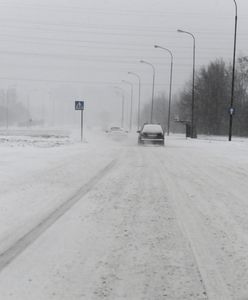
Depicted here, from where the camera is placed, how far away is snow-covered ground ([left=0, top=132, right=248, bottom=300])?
5254 mm

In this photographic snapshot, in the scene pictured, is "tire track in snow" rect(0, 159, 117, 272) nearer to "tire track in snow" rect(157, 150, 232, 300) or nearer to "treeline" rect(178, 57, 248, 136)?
"tire track in snow" rect(157, 150, 232, 300)

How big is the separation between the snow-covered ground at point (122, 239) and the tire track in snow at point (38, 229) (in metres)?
0.01

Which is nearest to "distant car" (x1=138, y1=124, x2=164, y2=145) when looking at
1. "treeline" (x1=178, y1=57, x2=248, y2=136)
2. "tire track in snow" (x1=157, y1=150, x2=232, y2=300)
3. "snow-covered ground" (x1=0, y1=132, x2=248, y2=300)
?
"snow-covered ground" (x1=0, y1=132, x2=248, y2=300)

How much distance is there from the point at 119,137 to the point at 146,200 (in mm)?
42948

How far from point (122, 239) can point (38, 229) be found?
1.34m

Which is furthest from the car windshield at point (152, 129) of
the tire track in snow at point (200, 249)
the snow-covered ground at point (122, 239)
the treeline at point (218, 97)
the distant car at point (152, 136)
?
the treeline at point (218, 97)

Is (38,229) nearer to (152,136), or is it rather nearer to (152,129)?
(152,136)

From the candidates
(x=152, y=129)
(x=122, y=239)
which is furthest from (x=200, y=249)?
(x=152, y=129)

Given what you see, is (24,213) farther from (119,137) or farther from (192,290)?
(119,137)

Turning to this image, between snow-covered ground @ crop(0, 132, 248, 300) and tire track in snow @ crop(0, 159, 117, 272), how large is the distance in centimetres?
1

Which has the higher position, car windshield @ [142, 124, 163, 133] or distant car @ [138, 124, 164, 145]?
car windshield @ [142, 124, 163, 133]

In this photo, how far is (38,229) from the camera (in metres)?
7.88

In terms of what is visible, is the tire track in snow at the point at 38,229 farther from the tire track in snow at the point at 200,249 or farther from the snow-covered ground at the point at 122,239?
the tire track in snow at the point at 200,249

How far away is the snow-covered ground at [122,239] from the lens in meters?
5.25
